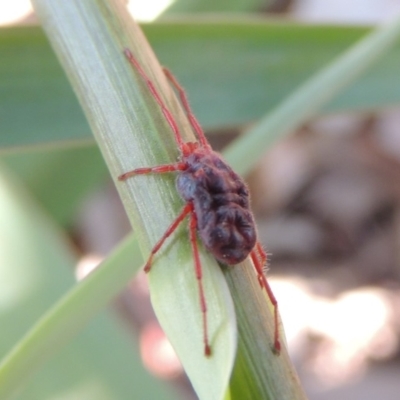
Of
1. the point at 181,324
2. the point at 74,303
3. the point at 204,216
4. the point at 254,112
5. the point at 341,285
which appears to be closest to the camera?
the point at 181,324

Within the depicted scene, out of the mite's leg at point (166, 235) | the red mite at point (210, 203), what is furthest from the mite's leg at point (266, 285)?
the mite's leg at point (166, 235)

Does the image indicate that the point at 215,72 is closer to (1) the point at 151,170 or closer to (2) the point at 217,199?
(2) the point at 217,199

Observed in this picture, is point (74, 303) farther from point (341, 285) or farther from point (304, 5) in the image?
point (304, 5)

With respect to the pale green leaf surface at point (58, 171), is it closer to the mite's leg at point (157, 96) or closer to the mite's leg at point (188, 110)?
the mite's leg at point (188, 110)

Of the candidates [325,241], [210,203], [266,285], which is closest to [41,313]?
[210,203]

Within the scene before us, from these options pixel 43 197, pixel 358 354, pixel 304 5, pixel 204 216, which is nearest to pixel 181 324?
pixel 204 216

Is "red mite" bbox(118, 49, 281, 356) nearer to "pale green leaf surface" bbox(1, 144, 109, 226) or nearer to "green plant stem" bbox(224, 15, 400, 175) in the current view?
"green plant stem" bbox(224, 15, 400, 175)
